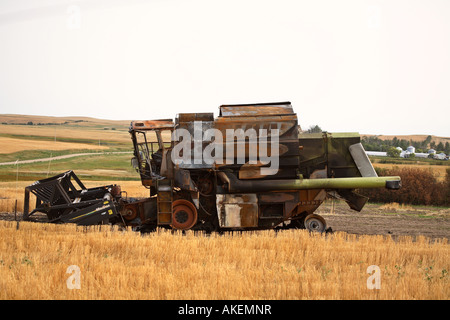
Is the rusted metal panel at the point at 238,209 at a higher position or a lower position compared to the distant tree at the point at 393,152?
lower

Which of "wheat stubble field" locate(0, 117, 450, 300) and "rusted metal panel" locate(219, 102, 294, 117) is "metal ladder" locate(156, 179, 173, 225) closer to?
"wheat stubble field" locate(0, 117, 450, 300)

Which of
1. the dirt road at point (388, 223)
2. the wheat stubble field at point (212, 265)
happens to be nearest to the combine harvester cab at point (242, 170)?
the wheat stubble field at point (212, 265)

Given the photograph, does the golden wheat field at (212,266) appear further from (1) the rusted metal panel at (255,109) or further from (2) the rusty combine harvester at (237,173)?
(1) the rusted metal panel at (255,109)

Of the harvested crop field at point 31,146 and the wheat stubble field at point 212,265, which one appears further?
the harvested crop field at point 31,146

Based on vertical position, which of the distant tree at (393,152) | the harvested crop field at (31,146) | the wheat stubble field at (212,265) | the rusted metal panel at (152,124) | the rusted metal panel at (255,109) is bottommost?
the wheat stubble field at (212,265)

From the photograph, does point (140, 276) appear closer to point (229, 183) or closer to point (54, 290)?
point (54, 290)

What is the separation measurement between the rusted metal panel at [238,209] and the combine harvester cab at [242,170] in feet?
0.09

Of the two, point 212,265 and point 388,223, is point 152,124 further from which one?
point 388,223

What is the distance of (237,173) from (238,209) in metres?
0.98

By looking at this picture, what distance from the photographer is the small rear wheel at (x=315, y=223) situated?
14.4 metres

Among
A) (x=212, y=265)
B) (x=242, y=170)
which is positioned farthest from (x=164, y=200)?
(x=212, y=265)

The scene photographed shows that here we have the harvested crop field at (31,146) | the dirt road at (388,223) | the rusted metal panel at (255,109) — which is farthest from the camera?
the harvested crop field at (31,146)

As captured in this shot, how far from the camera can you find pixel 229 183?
1412 cm

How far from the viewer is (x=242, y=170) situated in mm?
14211
